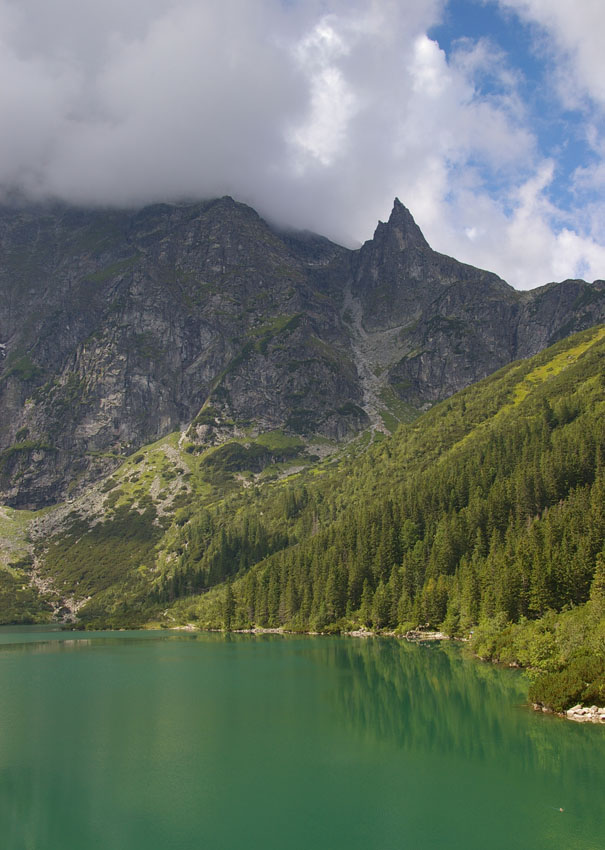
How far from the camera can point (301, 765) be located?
4116 centimetres

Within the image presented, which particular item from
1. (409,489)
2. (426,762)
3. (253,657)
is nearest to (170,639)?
(253,657)

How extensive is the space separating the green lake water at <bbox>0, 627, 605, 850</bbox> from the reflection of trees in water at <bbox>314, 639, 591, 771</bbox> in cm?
24

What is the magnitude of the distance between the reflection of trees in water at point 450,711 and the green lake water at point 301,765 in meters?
0.24

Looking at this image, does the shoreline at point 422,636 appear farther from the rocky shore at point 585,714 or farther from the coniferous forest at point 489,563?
the coniferous forest at point 489,563

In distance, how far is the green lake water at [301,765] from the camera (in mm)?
30844

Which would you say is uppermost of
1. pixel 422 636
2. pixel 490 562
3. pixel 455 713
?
pixel 490 562

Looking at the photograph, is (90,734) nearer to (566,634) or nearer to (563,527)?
(566,634)

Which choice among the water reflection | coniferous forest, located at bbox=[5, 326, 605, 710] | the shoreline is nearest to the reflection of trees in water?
the water reflection

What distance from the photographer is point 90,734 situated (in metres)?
51.9

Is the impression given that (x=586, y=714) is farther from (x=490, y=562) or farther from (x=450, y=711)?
(x=490, y=562)

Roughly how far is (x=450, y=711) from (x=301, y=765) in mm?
19999

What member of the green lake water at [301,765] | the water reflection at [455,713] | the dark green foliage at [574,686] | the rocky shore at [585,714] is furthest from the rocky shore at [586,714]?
the green lake water at [301,765]

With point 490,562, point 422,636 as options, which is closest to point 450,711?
point 490,562

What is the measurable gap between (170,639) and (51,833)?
413 ft
